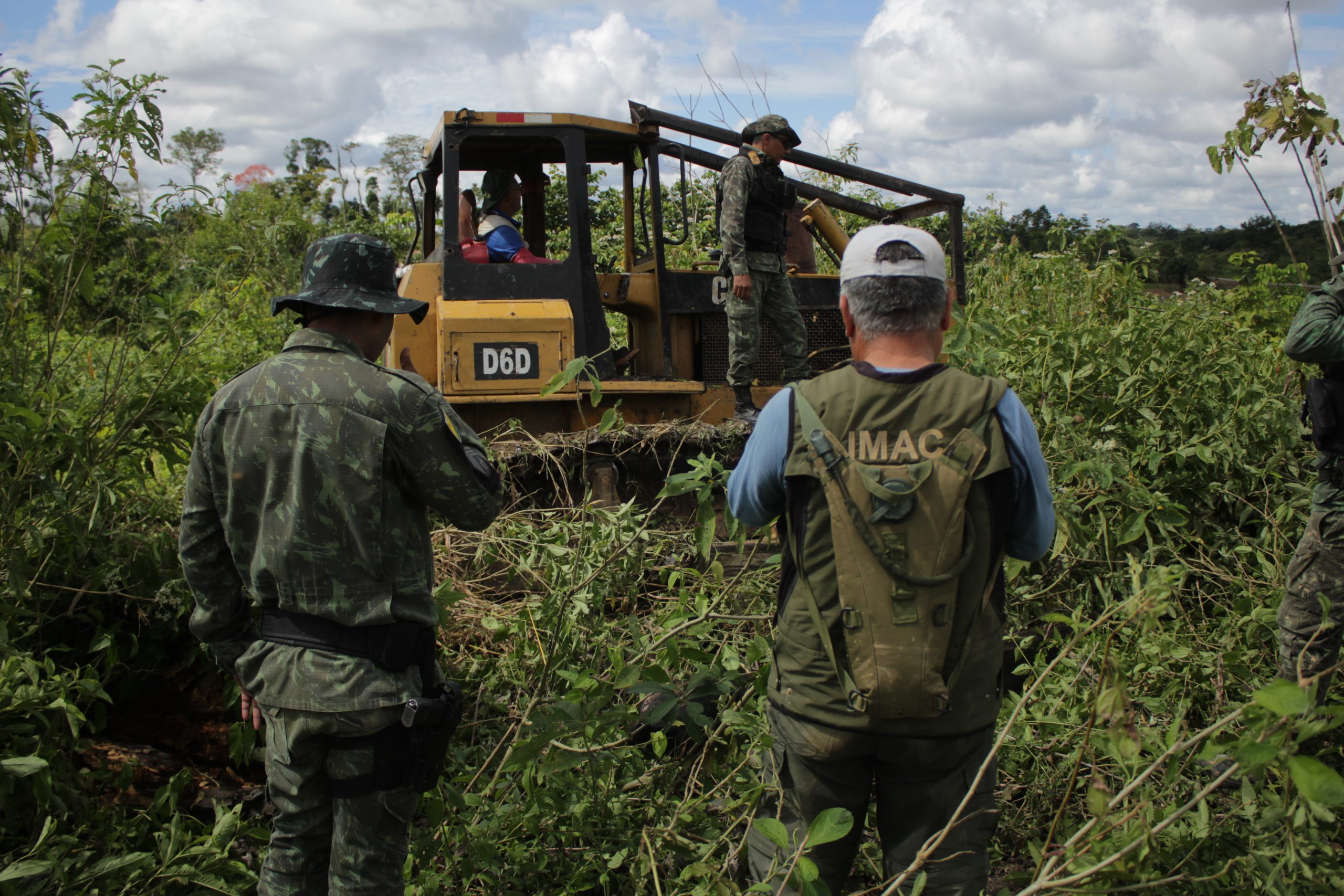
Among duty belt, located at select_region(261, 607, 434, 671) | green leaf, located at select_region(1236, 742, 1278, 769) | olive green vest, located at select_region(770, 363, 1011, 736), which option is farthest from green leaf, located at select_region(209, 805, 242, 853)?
green leaf, located at select_region(1236, 742, 1278, 769)

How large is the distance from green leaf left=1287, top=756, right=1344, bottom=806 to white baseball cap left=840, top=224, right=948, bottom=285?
0.91 metres

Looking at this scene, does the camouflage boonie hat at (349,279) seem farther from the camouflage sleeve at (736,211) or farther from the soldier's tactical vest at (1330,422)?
the camouflage sleeve at (736,211)

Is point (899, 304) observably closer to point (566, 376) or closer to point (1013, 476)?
point (1013, 476)

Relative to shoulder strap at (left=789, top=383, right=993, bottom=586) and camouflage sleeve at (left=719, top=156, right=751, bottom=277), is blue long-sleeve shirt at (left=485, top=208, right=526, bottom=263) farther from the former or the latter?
shoulder strap at (left=789, top=383, right=993, bottom=586)

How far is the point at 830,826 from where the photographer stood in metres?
1.61

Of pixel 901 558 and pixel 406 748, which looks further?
pixel 406 748

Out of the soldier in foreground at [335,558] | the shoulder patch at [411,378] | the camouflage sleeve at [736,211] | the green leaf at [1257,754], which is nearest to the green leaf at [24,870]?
the soldier in foreground at [335,558]

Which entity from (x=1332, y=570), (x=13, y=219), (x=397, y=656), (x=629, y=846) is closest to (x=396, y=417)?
(x=397, y=656)

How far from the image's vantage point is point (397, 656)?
6.81 feet

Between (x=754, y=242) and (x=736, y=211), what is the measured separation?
27cm

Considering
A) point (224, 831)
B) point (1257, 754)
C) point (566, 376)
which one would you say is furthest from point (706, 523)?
point (224, 831)

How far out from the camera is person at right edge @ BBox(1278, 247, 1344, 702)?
9.98 feet

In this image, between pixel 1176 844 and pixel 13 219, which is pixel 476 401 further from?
pixel 1176 844

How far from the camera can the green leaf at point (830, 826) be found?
1.58 meters
